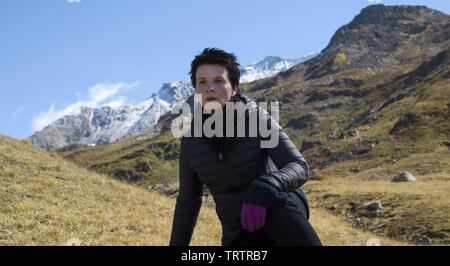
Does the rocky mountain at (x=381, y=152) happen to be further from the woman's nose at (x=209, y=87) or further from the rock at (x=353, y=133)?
the woman's nose at (x=209, y=87)

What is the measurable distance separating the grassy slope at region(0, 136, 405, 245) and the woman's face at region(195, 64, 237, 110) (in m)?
7.61

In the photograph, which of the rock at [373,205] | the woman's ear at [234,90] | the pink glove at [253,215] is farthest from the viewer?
the rock at [373,205]

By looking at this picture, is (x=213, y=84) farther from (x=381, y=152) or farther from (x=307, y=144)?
(x=307, y=144)

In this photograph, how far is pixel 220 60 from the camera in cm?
592

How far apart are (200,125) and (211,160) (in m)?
0.50

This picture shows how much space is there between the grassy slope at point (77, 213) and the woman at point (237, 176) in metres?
7.13

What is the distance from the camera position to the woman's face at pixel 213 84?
581 cm

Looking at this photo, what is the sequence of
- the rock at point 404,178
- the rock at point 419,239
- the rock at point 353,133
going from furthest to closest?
the rock at point 353,133 < the rock at point 404,178 < the rock at point 419,239

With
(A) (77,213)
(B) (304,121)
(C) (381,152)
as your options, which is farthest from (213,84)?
(B) (304,121)

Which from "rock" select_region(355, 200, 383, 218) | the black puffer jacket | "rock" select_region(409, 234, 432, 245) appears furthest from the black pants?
"rock" select_region(355, 200, 383, 218)

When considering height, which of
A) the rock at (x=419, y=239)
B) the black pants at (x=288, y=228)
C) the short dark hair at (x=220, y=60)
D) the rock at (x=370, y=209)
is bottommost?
the rock at (x=419, y=239)

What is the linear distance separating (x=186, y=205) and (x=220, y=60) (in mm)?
1819

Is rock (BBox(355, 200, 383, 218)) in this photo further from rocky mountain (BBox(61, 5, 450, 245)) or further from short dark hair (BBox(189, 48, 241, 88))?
short dark hair (BBox(189, 48, 241, 88))

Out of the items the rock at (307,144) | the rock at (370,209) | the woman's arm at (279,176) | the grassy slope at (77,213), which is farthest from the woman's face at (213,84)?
the rock at (307,144)
